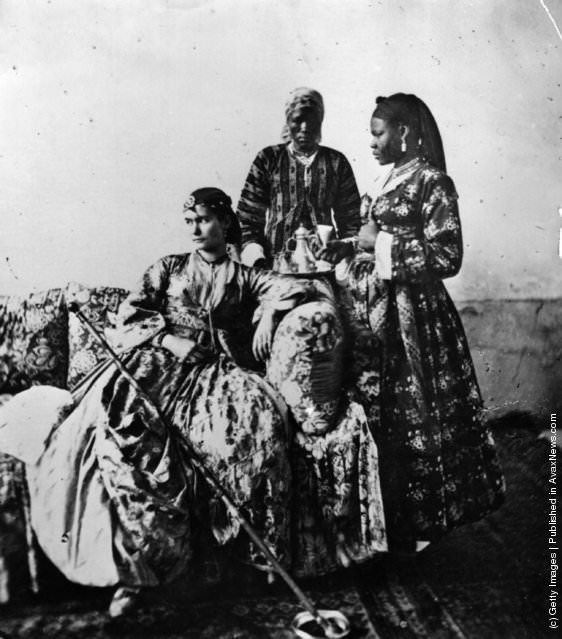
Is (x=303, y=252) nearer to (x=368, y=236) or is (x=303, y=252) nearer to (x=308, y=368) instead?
(x=368, y=236)

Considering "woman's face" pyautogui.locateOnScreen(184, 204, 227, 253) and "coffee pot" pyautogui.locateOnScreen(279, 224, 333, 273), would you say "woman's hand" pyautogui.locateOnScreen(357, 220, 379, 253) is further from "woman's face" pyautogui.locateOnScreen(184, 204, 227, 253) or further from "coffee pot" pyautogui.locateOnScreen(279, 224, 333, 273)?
"woman's face" pyautogui.locateOnScreen(184, 204, 227, 253)

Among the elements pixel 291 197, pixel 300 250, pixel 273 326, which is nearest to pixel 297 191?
pixel 291 197

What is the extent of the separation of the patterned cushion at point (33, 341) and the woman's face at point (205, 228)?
0.63 metres

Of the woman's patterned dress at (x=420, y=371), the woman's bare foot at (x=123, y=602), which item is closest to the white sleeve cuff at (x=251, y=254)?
the woman's patterned dress at (x=420, y=371)

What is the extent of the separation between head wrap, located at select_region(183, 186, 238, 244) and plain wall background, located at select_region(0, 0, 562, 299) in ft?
0.12

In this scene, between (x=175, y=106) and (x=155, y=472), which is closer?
(x=155, y=472)

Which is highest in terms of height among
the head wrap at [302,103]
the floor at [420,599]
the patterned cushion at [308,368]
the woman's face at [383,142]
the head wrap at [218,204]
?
the head wrap at [302,103]

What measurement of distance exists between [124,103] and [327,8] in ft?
3.35

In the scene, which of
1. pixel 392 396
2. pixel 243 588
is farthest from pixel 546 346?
pixel 243 588

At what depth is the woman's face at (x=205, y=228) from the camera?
3242mm

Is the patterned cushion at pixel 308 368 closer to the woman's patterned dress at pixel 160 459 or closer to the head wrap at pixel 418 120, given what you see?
the woman's patterned dress at pixel 160 459

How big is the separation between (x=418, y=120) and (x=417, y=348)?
1043 millimetres

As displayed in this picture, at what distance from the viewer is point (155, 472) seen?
3031 mm

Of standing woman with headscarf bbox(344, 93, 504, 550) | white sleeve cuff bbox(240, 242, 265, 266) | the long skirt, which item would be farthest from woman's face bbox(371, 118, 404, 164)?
the long skirt
